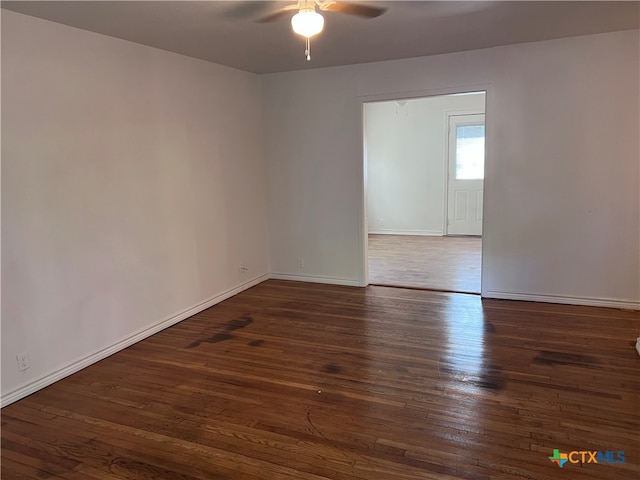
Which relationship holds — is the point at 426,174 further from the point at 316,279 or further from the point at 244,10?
the point at 244,10

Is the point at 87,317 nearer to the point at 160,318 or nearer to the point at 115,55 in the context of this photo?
the point at 160,318

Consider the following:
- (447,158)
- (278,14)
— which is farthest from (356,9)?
(447,158)

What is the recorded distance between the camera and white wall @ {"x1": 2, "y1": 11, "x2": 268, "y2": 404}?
2.74 m

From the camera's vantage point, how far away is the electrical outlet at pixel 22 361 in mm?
2773

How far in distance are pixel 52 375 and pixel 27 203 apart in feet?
3.86

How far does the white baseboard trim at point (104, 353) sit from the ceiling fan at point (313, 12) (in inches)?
101

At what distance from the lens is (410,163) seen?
8.27 metres

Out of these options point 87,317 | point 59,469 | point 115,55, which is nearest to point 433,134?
point 115,55

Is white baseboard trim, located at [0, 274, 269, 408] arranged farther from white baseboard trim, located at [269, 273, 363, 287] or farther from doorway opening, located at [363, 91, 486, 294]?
doorway opening, located at [363, 91, 486, 294]

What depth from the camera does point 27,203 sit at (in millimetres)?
2771

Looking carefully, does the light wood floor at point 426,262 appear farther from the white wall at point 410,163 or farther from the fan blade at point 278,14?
the fan blade at point 278,14

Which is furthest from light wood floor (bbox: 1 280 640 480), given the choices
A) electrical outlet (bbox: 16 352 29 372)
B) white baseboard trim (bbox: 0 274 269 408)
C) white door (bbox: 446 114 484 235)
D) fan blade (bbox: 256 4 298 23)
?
white door (bbox: 446 114 484 235)

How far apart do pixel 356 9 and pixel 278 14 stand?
20.6 inches

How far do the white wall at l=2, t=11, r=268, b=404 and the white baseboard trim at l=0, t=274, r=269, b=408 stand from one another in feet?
0.04
